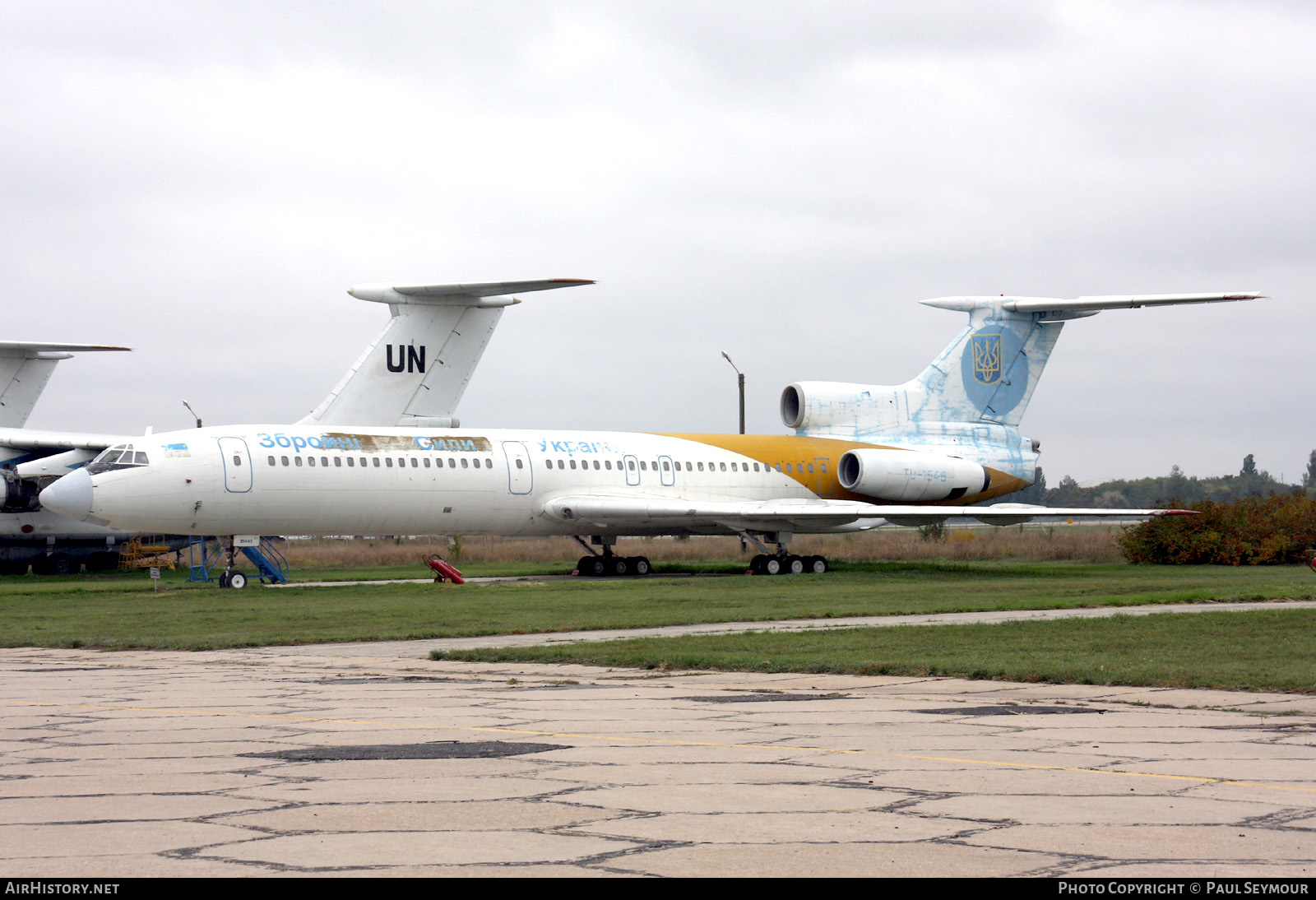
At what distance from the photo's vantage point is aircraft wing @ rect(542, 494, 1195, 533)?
3544 centimetres

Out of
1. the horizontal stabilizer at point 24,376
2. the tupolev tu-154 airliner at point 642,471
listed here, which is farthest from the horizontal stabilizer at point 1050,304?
the horizontal stabilizer at point 24,376

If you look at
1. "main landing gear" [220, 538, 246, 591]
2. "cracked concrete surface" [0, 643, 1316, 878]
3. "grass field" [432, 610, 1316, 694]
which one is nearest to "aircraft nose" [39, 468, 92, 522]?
"main landing gear" [220, 538, 246, 591]

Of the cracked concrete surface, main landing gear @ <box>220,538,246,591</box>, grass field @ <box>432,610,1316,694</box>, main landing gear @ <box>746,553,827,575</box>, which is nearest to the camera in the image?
the cracked concrete surface

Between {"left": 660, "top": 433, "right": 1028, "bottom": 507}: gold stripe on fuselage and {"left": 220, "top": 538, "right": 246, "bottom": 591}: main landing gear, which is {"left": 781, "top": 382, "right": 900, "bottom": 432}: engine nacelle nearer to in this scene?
{"left": 660, "top": 433, "right": 1028, "bottom": 507}: gold stripe on fuselage

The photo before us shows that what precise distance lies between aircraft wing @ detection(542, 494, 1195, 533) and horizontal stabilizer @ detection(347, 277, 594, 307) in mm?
5316

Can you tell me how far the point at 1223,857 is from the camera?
5266mm

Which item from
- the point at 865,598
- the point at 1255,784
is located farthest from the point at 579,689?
the point at 865,598

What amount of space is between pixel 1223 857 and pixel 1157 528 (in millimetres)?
38316

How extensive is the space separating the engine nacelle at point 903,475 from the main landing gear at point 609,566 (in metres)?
6.17

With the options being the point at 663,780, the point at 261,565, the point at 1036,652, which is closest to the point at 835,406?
the point at 261,565

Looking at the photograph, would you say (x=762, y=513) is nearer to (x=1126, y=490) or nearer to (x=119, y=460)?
(x=119, y=460)

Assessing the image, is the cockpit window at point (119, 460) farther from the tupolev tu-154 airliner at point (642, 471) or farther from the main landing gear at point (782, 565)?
the main landing gear at point (782, 565)

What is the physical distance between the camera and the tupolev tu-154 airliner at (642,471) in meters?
30.6

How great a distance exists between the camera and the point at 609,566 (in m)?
38.6
